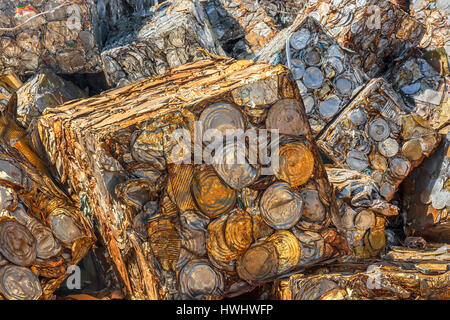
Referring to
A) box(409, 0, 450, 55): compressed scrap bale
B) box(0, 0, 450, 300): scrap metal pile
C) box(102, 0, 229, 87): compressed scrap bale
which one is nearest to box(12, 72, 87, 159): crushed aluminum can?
box(0, 0, 450, 300): scrap metal pile

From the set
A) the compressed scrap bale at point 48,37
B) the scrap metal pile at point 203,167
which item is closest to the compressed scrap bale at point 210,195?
the scrap metal pile at point 203,167

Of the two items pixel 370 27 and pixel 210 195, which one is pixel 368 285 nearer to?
pixel 210 195

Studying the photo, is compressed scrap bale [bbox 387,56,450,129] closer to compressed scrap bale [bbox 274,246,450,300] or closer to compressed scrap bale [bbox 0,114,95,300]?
compressed scrap bale [bbox 274,246,450,300]

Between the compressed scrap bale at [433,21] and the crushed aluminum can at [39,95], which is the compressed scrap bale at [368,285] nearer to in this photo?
the crushed aluminum can at [39,95]

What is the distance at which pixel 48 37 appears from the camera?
1.99 metres

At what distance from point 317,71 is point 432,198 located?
2.62 feet

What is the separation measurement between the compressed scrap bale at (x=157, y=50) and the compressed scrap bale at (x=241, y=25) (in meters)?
0.51

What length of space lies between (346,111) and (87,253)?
1.30m

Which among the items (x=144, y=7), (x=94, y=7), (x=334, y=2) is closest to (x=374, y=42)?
(x=334, y=2)

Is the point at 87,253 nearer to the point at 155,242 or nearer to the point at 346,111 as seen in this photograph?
the point at 155,242

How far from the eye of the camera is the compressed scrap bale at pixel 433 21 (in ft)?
8.10

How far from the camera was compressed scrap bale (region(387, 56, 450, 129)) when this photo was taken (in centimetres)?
219

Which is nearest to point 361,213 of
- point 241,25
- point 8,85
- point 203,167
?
point 203,167

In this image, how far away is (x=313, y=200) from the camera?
131 centimetres
